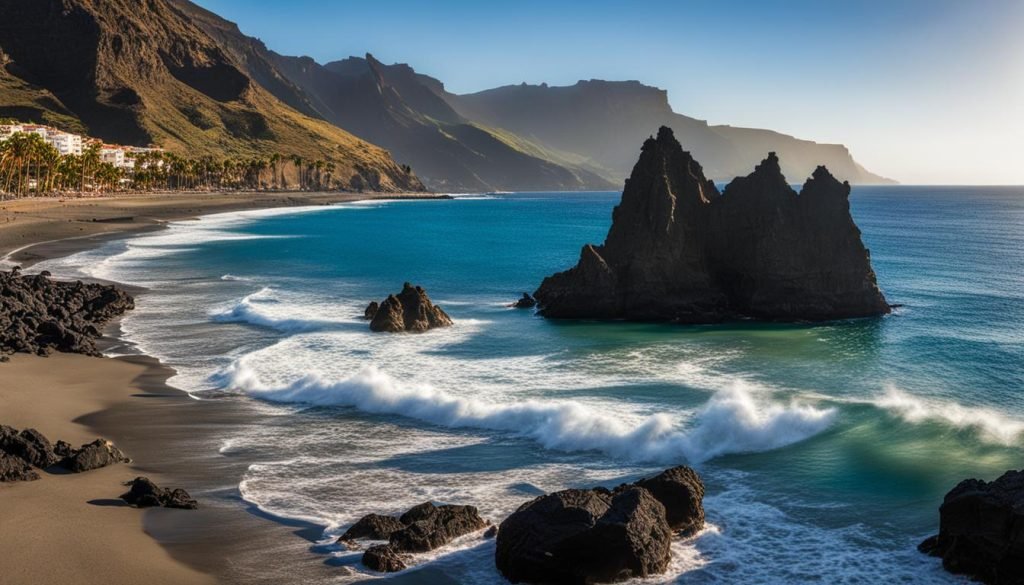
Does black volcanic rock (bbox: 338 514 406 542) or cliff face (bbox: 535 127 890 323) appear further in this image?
cliff face (bbox: 535 127 890 323)

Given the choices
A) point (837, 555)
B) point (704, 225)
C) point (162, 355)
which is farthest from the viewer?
point (704, 225)

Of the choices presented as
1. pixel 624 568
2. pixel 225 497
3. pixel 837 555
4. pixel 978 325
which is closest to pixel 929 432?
pixel 837 555

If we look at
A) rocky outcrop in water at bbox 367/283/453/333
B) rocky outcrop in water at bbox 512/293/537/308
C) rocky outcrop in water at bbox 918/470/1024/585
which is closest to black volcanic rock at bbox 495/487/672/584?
rocky outcrop in water at bbox 918/470/1024/585

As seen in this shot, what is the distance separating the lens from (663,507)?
18.9 m

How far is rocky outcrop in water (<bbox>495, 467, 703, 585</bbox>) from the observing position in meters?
17.1

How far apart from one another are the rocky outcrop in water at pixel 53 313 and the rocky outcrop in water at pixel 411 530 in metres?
26.1

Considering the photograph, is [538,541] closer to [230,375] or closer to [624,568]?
[624,568]

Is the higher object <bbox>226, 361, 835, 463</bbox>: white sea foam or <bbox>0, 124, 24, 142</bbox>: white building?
<bbox>0, 124, 24, 142</bbox>: white building

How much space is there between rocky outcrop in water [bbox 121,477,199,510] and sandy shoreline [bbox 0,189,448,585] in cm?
28

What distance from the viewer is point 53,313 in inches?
1859

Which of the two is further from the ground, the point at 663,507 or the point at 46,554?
the point at 663,507

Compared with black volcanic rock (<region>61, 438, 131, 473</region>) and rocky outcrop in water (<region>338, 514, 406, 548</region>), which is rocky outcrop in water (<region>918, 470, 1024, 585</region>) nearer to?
rocky outcrop in water (<region>338, 514, 406, 548</region>)

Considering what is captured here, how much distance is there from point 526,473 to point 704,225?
37.9 metres

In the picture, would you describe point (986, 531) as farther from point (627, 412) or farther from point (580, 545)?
point (627, 412)
